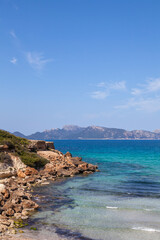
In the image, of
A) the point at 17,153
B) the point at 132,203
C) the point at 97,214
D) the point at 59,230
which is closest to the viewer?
the point at 59,230

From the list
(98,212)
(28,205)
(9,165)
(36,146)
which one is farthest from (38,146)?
(98,212)

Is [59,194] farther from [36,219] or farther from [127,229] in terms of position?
[127,229]

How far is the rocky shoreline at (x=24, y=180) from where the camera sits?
17562mm

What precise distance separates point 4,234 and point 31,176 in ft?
65.5

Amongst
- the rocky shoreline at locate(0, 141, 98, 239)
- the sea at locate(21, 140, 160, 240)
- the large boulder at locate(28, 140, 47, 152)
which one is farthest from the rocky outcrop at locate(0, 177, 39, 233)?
the large boulder at locate(28, 140, 47, 152)

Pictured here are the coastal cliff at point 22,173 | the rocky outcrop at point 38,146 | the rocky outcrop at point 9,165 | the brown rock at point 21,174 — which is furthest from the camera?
the rocky outcrop at point 38,146

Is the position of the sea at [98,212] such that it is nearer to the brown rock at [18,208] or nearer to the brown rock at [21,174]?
the brown rock at [18,208]

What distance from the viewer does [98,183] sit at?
110 feet

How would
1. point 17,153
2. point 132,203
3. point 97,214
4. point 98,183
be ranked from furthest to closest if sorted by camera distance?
point 17,153 → point 98,183 → point 132,203 → point 97,214

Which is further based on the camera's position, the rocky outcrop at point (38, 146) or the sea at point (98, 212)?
the rocky outcrop at point (38, 146)

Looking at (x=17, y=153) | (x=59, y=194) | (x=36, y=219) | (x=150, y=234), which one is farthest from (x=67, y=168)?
(x=150, y=234)

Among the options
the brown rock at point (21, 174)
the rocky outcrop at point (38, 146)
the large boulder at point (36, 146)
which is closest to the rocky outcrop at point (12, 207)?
the brown rock at point (21, 174)

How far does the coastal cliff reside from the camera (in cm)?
1856

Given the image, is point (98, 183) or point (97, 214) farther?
point (98, 183)
